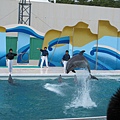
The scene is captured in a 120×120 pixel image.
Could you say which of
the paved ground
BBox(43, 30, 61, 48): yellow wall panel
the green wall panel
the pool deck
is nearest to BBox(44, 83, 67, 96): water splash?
the pool deck

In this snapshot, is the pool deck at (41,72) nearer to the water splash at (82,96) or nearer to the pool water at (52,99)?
the pool water at (52,99)

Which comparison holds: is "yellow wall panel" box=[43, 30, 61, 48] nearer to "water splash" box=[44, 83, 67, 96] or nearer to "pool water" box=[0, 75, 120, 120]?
"pool water" box=[0, 75, 120, 120]

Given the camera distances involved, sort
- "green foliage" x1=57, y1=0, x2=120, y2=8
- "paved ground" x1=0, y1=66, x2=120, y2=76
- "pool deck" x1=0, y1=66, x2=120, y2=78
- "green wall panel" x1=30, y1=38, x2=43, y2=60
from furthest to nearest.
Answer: "green foliage" x1=57, y1=0, x2=120, y2=8 < "green wall panel" x1=30, y1=38, x2=43, y2=60 < "paved ground" x1=0, y1=66, x2=120, y2=76 < "pool deck" x1=0, y1=66, x2=120, y2=78

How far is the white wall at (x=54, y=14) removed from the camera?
25188mm

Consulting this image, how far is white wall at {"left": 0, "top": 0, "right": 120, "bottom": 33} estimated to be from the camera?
82.6ft

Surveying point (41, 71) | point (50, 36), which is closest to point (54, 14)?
point (50, 36)

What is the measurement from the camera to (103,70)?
58.2ft

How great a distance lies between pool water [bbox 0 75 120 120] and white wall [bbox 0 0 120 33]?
12.5 meters

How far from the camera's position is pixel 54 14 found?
26250 millimetres

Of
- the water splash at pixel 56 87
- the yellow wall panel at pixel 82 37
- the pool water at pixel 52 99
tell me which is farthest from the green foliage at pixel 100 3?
the water splash at pixel 56 87

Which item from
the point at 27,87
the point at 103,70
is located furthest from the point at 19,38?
the point at 27,87

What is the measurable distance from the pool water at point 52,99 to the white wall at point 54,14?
12492mm

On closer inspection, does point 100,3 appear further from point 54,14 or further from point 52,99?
point 52,99

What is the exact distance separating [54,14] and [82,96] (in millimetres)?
16320
